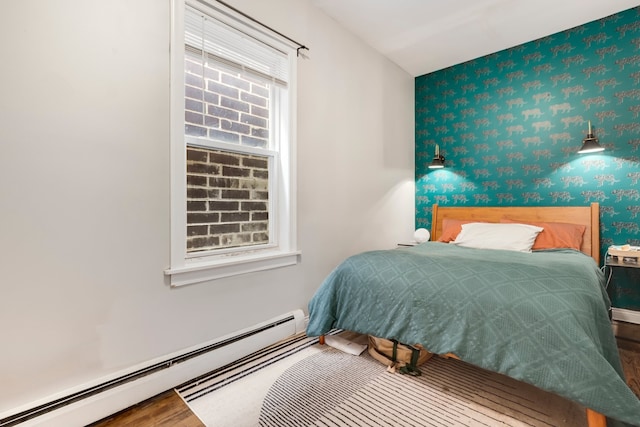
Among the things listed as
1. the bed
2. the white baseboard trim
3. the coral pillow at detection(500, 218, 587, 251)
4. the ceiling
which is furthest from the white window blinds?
the white baseboard trim

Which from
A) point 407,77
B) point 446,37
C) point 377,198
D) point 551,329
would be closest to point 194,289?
point 551,329

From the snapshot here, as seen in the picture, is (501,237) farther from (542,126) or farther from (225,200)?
(225,200)

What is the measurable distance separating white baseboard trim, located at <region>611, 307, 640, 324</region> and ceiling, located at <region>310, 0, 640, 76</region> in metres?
2.62

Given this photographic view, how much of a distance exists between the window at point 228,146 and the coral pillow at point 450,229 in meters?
1.75

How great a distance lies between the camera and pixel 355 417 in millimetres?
1478

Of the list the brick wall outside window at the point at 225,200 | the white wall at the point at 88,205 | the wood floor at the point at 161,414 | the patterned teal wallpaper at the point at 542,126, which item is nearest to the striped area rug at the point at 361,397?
the wood floor at the point at 161,414

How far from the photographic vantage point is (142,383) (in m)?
1.57

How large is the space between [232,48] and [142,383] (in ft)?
6.83

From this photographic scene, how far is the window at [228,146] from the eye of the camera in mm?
1765

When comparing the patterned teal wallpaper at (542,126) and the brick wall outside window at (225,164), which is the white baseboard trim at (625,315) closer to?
the patterned teal wallpaper at (542,126)

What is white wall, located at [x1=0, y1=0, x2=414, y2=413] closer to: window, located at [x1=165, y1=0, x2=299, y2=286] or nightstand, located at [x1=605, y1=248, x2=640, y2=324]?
window, located at [x1=165, y1=0, x2=299, y2=286]

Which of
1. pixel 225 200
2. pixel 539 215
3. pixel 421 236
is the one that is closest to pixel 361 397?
pixel 225 200

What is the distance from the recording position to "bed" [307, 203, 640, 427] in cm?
122

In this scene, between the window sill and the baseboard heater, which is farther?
the window sill
